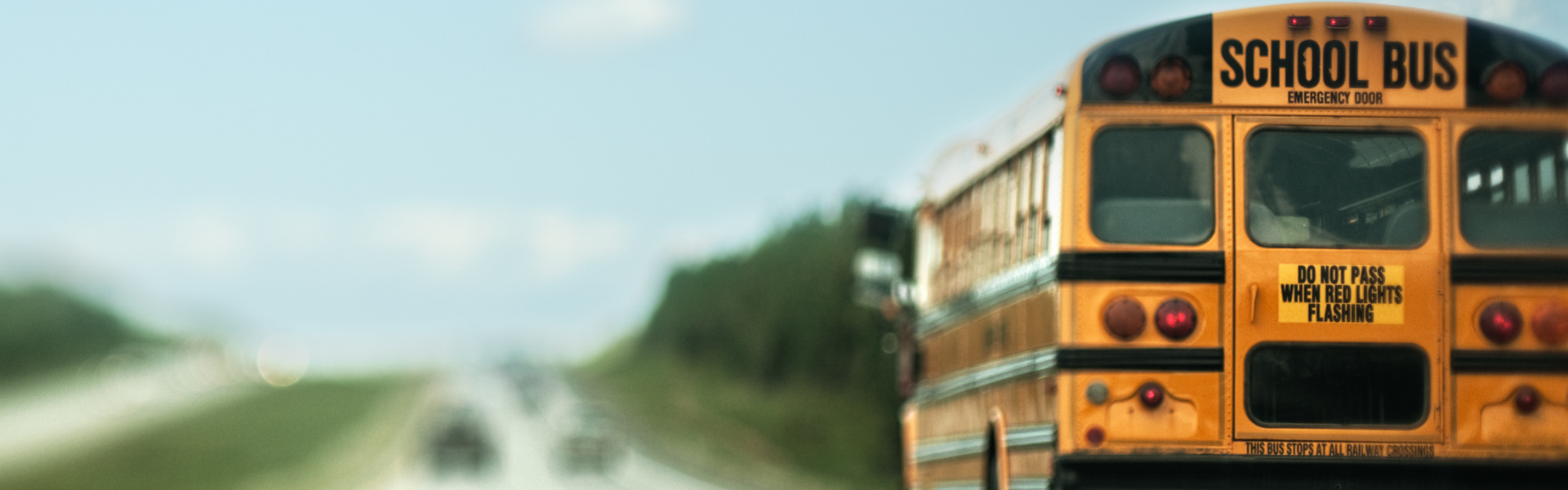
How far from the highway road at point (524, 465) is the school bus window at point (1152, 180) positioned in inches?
1370

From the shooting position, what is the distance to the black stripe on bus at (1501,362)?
23.7 ft

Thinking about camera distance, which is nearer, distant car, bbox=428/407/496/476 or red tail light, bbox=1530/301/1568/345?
red tail light, bbox=1530/301/1568/345

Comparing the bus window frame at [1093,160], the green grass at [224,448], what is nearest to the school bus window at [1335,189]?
the bus window frame at [1093,160]

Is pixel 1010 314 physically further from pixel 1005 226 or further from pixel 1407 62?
pixel 1407 62

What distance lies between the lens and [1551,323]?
724cm

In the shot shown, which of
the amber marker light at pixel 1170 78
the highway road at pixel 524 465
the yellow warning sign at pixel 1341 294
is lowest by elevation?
the yellow warning sign at pixel 1341 294

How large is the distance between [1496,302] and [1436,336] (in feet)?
0.93

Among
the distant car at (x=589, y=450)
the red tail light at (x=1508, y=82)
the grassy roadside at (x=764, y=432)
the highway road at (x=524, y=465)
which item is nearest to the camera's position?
the red tail light at (x=1508, y=82)

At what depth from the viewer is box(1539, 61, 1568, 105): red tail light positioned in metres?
7.33

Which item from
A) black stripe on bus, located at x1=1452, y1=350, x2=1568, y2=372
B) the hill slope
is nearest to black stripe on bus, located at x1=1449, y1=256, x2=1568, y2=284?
black stripe on bus, located at x1=1452, y1=350, x2=1568, y2=372

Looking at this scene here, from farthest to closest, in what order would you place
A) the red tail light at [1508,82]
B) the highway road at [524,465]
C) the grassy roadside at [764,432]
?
1. the grassy roadside at [764,432]
2. the highway road at [524,465]
3. the red tail light at [1508,82]

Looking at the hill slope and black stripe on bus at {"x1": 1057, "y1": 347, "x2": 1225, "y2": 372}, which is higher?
the hill slope

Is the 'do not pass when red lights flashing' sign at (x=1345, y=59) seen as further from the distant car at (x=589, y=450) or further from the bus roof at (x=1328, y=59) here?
the distant car at (x=589, y=450)

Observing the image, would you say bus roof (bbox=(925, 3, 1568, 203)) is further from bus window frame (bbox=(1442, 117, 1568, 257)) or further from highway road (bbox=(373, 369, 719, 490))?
highway road (bbox=(373, 369, 719, 490))
